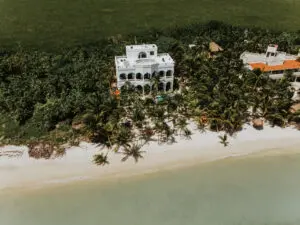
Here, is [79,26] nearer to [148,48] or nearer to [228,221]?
[148,48]

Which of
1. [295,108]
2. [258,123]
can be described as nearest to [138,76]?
[258,123]

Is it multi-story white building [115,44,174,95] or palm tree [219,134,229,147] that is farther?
multi-story white building [115,44,174,95]

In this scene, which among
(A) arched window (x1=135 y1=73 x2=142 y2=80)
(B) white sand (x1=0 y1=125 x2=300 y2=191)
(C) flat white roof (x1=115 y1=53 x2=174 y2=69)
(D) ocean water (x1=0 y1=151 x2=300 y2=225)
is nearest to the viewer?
(D) ocean water (x1=0 y1=151 x2=300 y2=225)

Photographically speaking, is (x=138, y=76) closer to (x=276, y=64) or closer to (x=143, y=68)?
(x=143, y=68)

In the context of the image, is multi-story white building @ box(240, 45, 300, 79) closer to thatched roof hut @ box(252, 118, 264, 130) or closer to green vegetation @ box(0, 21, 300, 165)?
green vegetation @ box(0, 21, 300, 165)

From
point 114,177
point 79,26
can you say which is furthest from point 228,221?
point 79,26

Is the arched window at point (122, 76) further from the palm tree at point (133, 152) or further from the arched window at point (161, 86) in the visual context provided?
the palm tree at point (133, 152)

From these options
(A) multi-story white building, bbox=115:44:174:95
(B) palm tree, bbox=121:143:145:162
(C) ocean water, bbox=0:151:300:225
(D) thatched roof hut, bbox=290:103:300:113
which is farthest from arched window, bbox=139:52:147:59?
(D) thatched roof hut, bbox=290:103:300:113
